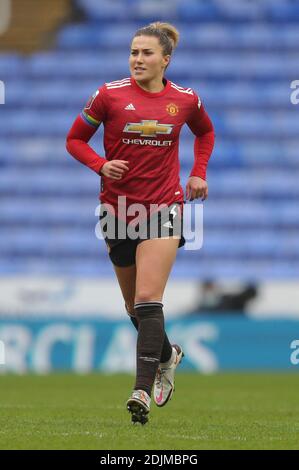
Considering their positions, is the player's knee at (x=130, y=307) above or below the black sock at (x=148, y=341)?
above

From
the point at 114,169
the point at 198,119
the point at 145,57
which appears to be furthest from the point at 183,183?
the point at 114,169

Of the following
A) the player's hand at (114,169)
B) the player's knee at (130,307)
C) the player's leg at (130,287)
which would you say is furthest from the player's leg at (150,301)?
the player's knee at (130,307)

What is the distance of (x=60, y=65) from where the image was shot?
1573cm

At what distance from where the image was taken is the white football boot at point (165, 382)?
5965 mm

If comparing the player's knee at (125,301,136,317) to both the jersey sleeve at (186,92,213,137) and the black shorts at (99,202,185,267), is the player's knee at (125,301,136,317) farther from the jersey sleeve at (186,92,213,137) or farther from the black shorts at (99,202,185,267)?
the jersey sleeve at (186,92,213,137)

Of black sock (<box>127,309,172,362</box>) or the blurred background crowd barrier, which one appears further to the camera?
the blurred background crowd barrier

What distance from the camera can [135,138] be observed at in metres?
5.68

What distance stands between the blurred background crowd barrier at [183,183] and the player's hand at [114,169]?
6.38 m

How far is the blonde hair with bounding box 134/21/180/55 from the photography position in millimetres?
5688

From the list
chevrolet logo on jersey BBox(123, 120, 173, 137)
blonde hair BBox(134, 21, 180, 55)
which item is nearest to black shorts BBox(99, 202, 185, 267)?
chevrolet logo on jersey BBox(123, 120, 173, 137)

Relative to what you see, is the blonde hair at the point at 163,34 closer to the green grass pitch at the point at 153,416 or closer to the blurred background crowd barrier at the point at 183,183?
the green grass pitch at the point at 153,416

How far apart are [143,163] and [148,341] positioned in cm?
87

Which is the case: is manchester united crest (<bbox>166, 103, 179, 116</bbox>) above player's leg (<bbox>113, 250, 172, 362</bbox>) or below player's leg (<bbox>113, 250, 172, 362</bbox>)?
above
